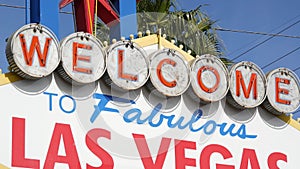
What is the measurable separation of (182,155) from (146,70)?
165 cm

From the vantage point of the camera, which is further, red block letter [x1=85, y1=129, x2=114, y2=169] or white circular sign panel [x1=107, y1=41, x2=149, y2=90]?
white circular sign panel [x1=107, y1=41, x2=149, y2=90]

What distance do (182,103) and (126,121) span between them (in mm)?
1290

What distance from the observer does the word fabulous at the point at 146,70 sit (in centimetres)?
1362

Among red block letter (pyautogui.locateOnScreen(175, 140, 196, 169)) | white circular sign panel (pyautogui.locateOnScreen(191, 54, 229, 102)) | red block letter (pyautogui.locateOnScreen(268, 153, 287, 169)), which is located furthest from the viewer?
red block letter (pyautogui.locateOnScreen(268, 153, 287, 169))

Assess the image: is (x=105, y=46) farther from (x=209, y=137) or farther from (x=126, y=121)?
(x=209, y=137)

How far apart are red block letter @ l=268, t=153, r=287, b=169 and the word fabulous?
85cm

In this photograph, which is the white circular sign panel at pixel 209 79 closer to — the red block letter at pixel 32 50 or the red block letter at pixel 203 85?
the red block letter at pixel 203 85

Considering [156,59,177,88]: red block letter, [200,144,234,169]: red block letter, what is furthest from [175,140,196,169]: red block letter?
[156,59,177,88]: red block letter

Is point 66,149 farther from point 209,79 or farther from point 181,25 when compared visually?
point 181,25

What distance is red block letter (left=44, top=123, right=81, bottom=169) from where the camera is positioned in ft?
44.1

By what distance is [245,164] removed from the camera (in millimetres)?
15414

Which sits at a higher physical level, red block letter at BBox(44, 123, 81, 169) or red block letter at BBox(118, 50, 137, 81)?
red block letter at BBox(118, 50, 137, 81)

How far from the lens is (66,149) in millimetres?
13648

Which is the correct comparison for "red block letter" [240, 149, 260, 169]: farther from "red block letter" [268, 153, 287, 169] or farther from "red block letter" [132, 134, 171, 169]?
"red block letter" [132, 134, 171, 169]
